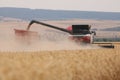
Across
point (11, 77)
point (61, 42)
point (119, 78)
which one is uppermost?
point (11, 77)

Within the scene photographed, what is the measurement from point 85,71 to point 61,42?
81.9 feet

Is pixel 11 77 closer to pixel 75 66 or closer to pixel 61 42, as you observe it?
pixel 75 66

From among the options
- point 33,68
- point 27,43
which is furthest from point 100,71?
point 27,43

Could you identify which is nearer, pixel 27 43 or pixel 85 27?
pixel 27 43

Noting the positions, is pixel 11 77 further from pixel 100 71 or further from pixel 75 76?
pixel 100 71

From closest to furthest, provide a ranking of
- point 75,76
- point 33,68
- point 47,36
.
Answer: point 33,68 → point 75,76 → point 47,36

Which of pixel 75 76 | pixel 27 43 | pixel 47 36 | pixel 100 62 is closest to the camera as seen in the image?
pixel 75 76

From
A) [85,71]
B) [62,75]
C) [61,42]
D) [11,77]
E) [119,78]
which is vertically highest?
[11,77]

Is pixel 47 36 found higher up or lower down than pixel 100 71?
lower down

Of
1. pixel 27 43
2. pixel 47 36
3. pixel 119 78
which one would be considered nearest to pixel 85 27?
pixel 47 36

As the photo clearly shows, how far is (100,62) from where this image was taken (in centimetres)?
1100

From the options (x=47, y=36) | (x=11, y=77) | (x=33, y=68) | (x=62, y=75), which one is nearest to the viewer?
(x=11, y=77)

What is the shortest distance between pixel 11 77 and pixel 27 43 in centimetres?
2229

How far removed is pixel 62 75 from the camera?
7.04 metres
